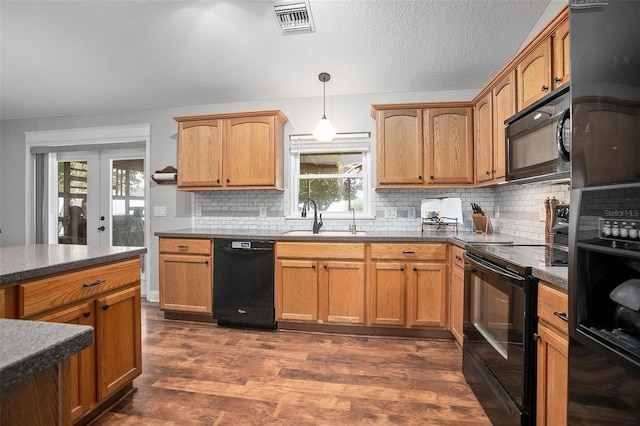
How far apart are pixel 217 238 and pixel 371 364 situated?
178 cm

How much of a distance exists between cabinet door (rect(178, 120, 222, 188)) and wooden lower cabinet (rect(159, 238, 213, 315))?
0.71m

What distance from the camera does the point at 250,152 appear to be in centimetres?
322

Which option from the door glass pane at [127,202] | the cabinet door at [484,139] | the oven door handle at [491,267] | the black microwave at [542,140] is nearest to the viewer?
the oven door handle at [491,267]

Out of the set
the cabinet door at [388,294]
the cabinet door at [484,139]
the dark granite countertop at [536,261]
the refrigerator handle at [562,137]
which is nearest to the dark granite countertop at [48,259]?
the cabinet door at [388,294]

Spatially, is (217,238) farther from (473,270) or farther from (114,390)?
(473,270)

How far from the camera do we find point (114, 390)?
1.69 m

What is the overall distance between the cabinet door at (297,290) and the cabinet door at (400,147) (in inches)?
45.5

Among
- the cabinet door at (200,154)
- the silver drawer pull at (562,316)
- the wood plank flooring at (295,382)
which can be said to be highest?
the cabinet door at (200,154)

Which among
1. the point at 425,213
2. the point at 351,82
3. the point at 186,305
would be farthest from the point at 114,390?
the point at 351,82

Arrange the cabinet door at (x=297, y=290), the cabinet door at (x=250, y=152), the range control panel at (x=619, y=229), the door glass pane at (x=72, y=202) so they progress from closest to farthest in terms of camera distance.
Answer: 1. the range control panel at (x=619, y=229)
2. the cabinet door at (x=297, y=290)
3. the cabinet door at (x=250, y=152)
4. the door glass pane at (x=72, y=202)

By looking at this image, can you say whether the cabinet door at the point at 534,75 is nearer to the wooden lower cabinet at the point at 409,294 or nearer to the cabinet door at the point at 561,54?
the cabinet door at the point at 561,54

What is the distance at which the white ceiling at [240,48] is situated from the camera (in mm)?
2262

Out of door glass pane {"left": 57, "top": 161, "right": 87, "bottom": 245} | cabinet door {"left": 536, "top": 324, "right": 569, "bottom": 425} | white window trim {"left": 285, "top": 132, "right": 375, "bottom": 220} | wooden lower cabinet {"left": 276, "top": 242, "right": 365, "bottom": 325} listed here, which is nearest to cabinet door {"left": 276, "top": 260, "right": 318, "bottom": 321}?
wooden lower cabinet {"left": 276, "top": 242, "right": 365, "bottom": 325}

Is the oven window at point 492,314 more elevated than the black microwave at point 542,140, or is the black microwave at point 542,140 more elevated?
the black microwave at point 542,140
